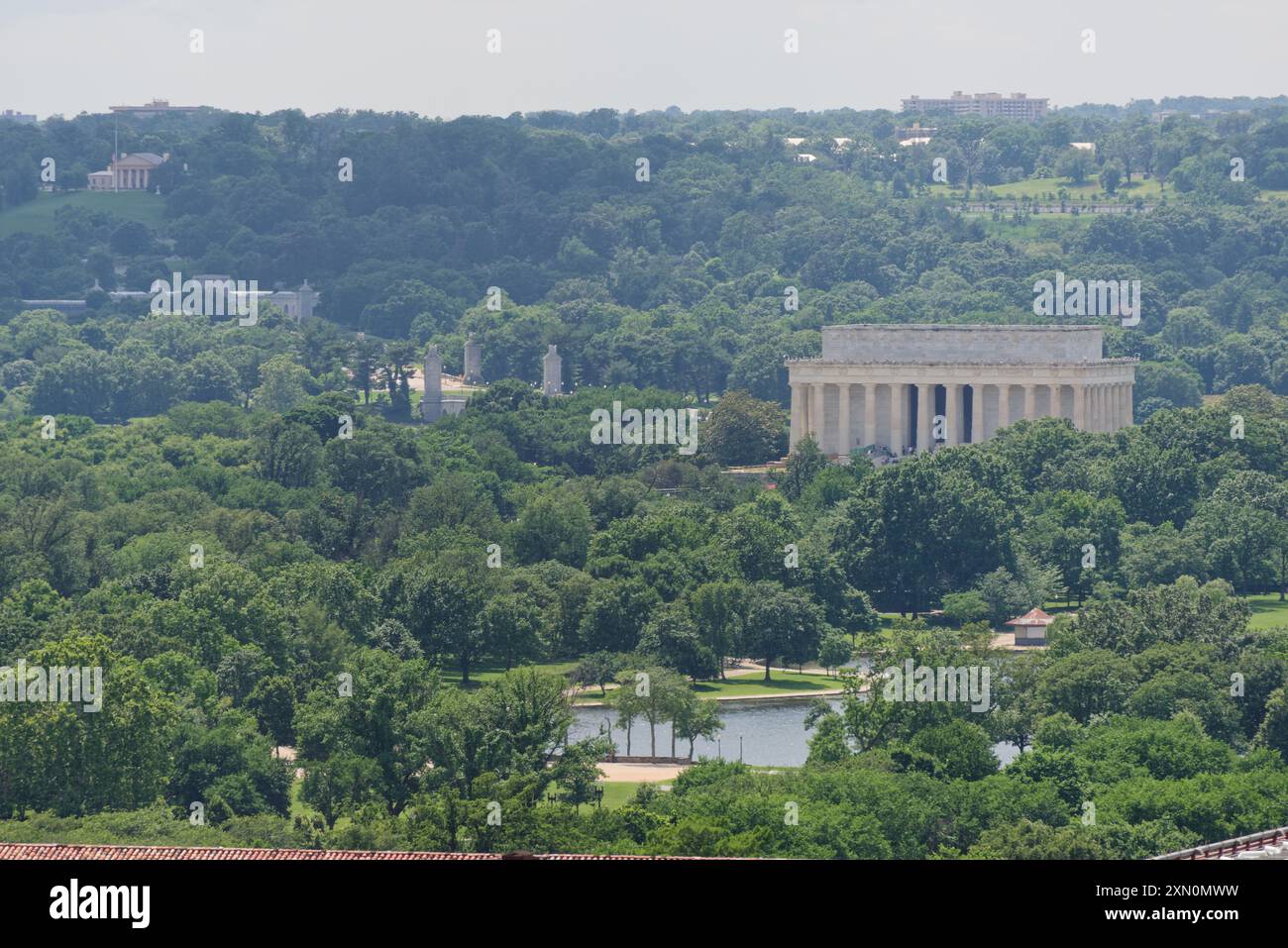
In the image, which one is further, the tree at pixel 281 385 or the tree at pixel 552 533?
the tree at pixel 281 385

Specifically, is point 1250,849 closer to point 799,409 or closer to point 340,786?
point 340,786

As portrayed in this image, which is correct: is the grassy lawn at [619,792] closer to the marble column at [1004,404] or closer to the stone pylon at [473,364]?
the marble column at [1004,404]

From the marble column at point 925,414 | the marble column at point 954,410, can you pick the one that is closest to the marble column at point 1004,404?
the marble column at point 954,410

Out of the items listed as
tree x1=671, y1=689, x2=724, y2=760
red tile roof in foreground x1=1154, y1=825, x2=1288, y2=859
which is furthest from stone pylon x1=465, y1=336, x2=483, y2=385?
red tile roof in foreground x1=1154, y1=825, x2=1288, y2=859

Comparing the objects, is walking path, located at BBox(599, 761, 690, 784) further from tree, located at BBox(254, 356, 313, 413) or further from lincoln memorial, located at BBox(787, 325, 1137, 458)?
tree, located at BBox(254, 356, 313, 413)

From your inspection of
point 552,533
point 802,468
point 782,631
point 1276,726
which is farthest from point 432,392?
point 1276,726

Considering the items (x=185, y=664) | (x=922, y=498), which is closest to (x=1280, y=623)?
(x=922, y=498)
